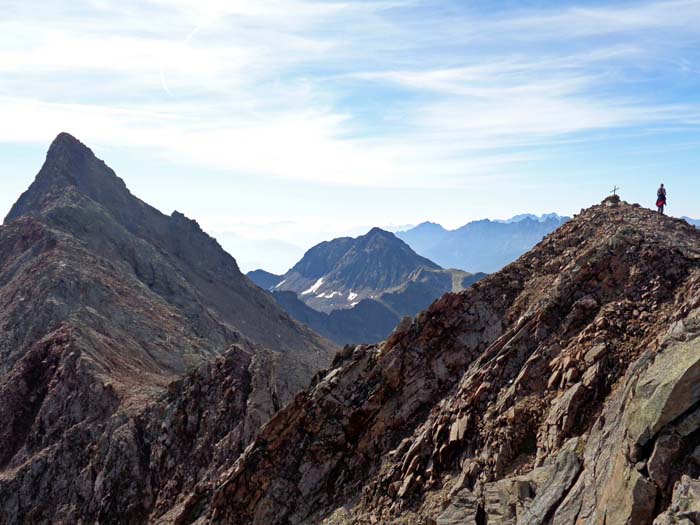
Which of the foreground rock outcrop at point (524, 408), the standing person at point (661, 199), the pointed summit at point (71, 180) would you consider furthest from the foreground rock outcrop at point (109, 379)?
the standing person at point (661, 199)

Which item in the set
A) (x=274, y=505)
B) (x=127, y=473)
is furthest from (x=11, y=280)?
(x=274, y=505)

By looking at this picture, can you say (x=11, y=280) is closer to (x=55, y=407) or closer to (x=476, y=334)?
(x=55, y=407)

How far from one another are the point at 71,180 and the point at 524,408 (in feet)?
392

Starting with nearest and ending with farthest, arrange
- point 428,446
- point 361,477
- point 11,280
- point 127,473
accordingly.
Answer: point 428,446
point 361,477
point 127,473
point 11,280

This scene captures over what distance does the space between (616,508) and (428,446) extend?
11.1 meters

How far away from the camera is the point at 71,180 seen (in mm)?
121562

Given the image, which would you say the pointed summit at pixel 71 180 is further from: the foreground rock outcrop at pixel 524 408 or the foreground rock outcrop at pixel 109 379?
the foreground rock outcrop at pixel 524 408

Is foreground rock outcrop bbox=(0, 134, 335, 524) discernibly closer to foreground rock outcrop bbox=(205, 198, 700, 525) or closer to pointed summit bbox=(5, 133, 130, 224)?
foreground rock outcrop bbox=(205, 198, 700, 525)

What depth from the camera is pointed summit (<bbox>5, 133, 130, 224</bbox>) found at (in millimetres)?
119625

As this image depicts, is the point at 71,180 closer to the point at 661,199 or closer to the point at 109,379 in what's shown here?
the point at 109,379

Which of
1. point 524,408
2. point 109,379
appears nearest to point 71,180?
point 109,379

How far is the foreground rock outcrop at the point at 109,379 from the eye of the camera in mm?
41312

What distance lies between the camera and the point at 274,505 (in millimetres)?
28578

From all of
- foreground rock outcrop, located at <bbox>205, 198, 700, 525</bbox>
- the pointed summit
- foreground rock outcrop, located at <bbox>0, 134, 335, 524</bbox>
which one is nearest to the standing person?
foreground rock outcrop, located at <bbox>205, 198, 700, 525</bbox>
